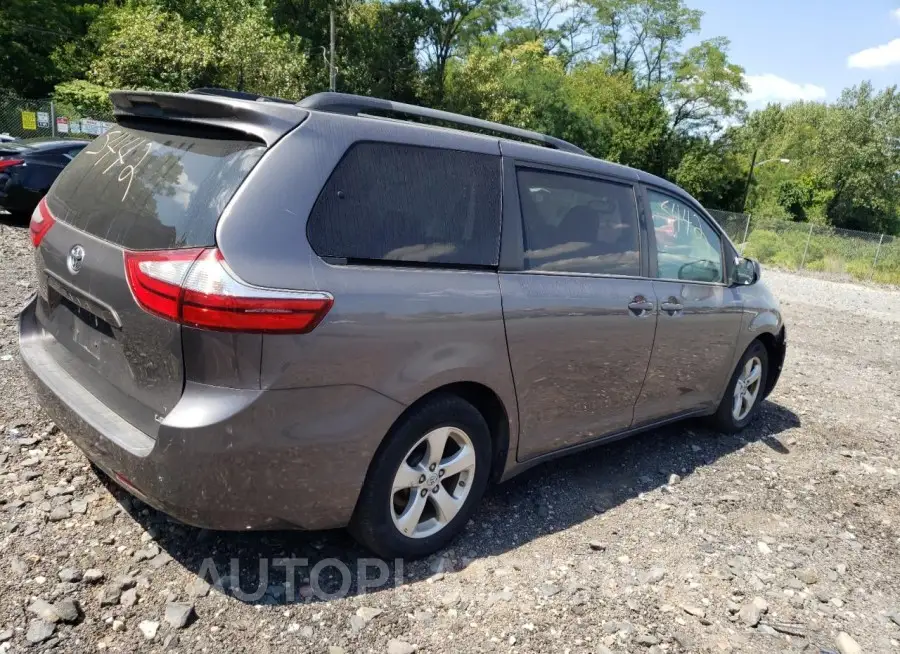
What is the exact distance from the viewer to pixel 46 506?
3062 millimetres

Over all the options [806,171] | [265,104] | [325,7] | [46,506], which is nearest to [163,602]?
[46,506]

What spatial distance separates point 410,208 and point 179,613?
1.77 metres

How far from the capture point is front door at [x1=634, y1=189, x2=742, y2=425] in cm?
411

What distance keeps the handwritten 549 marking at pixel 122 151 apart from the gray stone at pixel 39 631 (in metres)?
1.56

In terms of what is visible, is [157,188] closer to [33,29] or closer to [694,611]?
[694,611]

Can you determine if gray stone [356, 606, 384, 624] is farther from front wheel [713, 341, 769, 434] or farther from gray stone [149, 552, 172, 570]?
front wheel [713, 341, 769, 434]

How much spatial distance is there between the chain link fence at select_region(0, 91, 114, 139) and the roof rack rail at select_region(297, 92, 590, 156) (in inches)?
811

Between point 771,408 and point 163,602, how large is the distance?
5.38m

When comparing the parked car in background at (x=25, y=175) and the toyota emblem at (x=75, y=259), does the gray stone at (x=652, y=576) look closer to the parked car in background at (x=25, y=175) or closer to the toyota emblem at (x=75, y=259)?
the toyota emblem at (x=75, y=259)

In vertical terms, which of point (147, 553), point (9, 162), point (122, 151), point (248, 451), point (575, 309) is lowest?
point (147, 553)

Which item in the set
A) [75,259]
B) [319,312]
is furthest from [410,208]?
[75,259]

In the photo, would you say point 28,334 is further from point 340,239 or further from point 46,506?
point 340,239

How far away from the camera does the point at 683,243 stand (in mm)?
4469

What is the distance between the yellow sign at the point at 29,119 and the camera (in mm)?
20828
